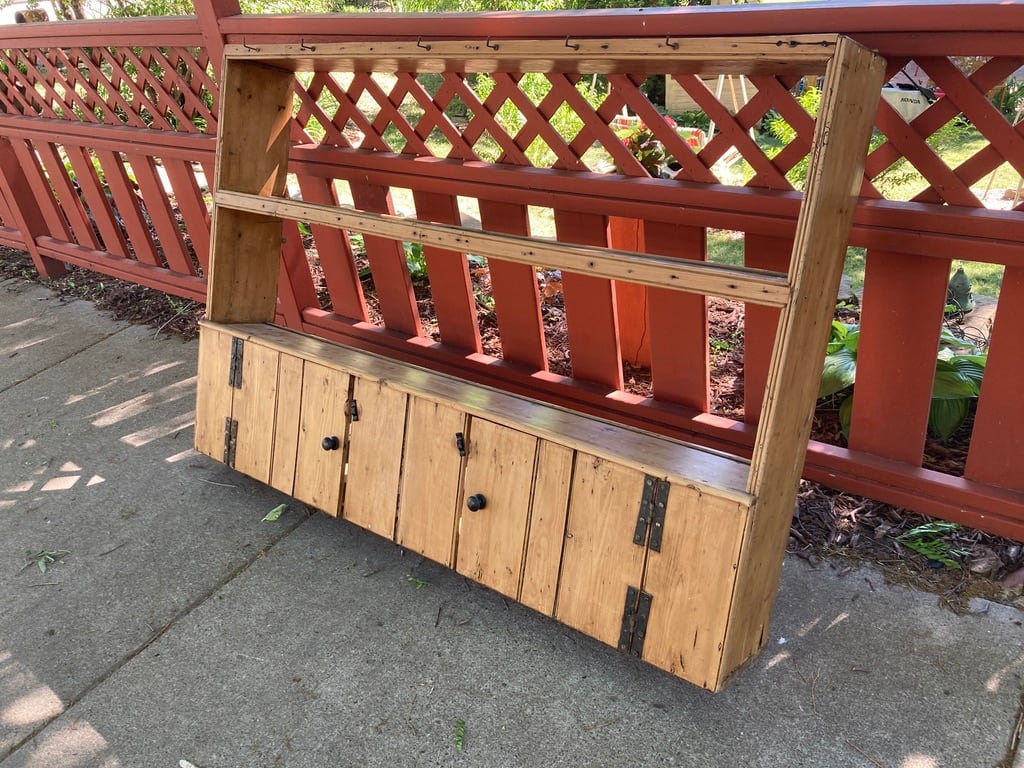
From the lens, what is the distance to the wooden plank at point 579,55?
67.5 inches

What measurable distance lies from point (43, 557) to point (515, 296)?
6.34 ft

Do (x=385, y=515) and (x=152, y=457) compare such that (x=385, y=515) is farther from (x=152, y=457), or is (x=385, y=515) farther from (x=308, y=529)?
(x=152, y=457)

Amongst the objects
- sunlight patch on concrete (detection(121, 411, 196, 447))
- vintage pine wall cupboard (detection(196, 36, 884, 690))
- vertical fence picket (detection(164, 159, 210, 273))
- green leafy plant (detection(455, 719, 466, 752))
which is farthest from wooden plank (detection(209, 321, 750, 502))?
vertical fence picket (detection(164, 159, 210, 273))

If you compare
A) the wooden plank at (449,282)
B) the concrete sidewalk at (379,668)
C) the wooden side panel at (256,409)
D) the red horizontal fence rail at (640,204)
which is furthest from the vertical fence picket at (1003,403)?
the wooden side panel at (256,409)

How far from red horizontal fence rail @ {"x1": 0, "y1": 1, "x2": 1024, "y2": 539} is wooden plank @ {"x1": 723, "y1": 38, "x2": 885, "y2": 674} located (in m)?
0.30

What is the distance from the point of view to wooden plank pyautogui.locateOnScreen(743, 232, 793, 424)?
2.30 meters

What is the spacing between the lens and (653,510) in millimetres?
1933

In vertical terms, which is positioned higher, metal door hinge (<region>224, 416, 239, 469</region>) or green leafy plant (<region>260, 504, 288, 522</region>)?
metal door hinge (<region>224, 416, 239, 469</region>)

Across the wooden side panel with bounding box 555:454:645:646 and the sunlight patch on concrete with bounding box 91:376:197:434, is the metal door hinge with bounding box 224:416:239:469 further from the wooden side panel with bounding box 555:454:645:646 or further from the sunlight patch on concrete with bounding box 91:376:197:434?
the wooden side panel with bounding box 555:454:645:646

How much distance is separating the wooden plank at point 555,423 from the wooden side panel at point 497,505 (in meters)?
0.06

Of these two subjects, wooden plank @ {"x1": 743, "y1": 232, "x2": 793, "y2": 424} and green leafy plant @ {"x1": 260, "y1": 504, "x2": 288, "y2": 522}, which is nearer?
wooden plank @ {"x1": 743, "y1": 232, "x2": 793, "y2": 424}

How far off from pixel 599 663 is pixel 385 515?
825mm

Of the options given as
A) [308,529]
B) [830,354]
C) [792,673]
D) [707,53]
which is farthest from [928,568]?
[308,529]

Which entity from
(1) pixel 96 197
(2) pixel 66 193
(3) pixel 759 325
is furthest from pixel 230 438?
(2) pixel 66 193
